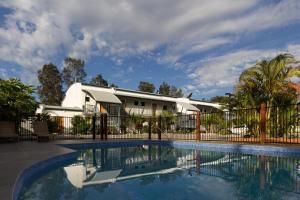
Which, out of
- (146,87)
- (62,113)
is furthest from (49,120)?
(146,87)

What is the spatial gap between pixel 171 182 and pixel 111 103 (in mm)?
19928

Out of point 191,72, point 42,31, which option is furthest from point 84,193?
point 191,72

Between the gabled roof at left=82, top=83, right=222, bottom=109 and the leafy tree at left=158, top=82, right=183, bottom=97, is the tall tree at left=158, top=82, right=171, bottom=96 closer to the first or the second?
the leafy tree at left=158, top=82, right=183, bottom=97

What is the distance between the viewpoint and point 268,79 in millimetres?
12805

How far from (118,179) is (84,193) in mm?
1266

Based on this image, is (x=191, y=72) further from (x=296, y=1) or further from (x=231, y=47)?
(x=296, y=1)

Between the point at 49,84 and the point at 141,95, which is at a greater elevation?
the point at 49,84

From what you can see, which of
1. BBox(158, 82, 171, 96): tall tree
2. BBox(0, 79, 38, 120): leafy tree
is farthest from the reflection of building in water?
BBox(158, 82, 171, 96): tall tree

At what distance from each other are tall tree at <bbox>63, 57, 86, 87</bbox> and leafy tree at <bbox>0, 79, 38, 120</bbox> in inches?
1199

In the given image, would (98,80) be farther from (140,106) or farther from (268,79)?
(268,79)

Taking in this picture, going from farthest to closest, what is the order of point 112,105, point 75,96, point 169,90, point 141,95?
point 169,90
point 141,95
point 112,105
point 75,96

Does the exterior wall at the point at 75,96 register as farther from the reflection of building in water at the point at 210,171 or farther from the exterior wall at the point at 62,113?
the reflection of building in water at the point at 210,171

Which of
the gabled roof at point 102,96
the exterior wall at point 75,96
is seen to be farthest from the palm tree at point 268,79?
the exterior wall at point 75,96

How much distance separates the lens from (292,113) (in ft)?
39.5
